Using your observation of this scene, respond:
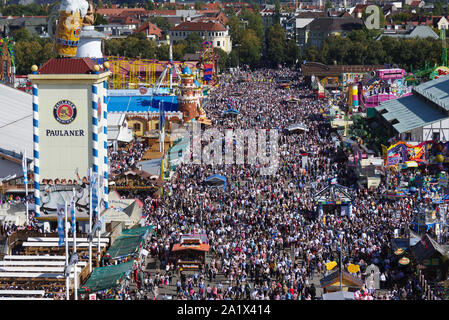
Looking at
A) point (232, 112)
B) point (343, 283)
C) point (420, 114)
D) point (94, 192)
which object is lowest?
point (232, 112)

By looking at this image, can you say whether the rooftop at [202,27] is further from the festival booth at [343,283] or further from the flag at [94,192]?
the festival booth at [343,283]

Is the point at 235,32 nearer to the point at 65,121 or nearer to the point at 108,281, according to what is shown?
the point at 65,121

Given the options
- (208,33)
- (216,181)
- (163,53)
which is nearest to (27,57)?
(163,53)

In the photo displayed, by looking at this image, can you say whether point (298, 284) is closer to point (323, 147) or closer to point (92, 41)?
point (323, 147)

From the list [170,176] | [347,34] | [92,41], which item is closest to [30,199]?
[170,176]

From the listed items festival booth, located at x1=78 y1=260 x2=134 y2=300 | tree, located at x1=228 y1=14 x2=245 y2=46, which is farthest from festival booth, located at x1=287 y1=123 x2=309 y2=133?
tree, located at x1=228 y1=14 x2=245 y2=46

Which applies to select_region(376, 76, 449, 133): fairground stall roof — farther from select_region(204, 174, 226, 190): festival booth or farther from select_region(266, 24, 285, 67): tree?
select_region(266, 24, 285, 67): tree
